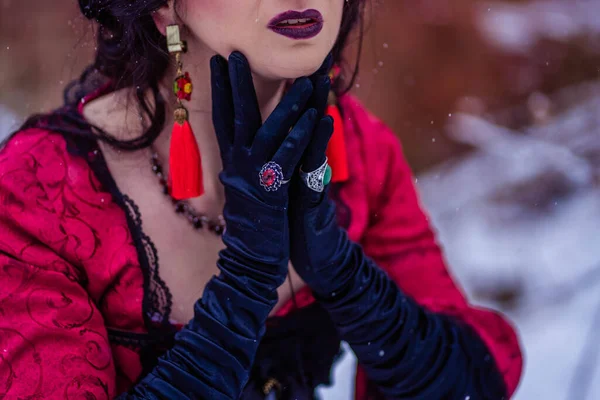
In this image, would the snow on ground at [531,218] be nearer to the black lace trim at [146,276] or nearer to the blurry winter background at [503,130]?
the blurry winter background at [503,130]

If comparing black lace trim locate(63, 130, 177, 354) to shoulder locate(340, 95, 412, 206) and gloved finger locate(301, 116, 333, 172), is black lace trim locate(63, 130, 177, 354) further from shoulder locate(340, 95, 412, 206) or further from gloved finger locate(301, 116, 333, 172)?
shoulder locate(340, 95, 412, 206)

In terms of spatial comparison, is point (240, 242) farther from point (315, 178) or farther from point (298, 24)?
point (298, 24)

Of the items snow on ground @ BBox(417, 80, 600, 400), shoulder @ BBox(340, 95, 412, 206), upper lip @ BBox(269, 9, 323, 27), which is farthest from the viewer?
snow on ground @ BBox(417, 80, 600, 400)

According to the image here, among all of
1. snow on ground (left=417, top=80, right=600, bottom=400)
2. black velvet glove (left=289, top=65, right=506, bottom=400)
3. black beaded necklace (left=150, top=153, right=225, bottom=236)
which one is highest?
black beaded necklace (left=150, top=153, right=225, bottom=236)

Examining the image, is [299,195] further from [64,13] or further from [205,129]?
[64,13]

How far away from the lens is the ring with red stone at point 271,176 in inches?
31.2

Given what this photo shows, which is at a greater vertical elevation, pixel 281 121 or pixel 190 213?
pixel 281 121

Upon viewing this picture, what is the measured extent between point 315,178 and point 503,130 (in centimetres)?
168

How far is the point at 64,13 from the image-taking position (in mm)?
1900

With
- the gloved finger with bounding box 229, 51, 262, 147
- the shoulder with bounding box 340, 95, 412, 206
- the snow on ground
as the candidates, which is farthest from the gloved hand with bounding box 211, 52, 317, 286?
the snow on ground

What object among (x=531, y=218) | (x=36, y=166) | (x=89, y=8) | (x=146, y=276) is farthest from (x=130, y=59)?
(x=531, y=218)

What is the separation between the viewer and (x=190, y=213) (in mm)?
977

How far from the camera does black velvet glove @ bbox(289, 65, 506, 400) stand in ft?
2.89

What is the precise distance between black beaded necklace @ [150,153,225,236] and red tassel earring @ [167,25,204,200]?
0.09 metres
